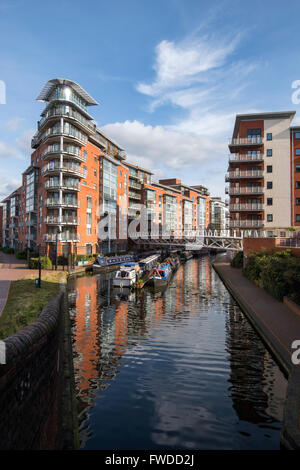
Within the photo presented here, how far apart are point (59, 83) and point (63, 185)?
13.9 m

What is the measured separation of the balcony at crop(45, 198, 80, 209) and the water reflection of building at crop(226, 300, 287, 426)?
30001 mm

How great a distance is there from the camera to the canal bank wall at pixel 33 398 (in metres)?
4.53

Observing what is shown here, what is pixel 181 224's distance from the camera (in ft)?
309

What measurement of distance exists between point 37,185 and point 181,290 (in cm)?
3170

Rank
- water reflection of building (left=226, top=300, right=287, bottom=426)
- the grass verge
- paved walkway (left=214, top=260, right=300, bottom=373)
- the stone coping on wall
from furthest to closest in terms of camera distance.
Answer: paved walkway (left=214, top=260, right=300, bottom=373)
the grass verge
water reflection of building (left=226, top=300, right=287, bottom=426)
the stone coping on wall

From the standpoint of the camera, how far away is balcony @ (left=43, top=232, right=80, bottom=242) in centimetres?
3802

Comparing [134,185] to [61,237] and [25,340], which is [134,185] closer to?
[61,237]

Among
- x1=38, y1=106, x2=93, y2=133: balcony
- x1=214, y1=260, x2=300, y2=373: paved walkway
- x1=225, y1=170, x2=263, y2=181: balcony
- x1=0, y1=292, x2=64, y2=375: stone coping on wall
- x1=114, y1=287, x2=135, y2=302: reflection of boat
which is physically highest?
x1=38, y1=106, x2=93, y2=133: balcony

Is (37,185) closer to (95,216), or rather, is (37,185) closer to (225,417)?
(95,216)

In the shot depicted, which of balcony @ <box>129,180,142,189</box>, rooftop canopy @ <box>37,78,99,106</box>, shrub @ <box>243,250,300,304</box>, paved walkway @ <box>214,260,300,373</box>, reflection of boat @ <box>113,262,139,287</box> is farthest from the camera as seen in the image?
balcony @ <box>129,180,142,189</box>

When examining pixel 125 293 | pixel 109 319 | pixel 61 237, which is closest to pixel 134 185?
pixel 61 237

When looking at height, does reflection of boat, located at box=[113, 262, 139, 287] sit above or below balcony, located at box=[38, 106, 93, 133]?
below

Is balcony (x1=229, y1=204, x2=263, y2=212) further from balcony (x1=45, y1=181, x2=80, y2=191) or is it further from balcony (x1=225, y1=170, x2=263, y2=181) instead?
balcony (x1=45, y1=181, x2=80, y2=191)

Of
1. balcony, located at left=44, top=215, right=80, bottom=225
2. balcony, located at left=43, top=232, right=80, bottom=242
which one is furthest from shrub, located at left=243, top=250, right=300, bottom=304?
balcony, located at left=44, top=215, right=80, bottom=225
